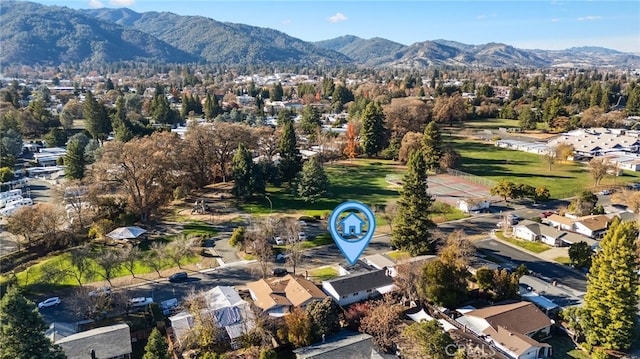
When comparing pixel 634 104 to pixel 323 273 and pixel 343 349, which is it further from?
pixel 343 349

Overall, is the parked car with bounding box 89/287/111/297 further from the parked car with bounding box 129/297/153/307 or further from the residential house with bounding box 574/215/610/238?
the residential house with bounding box 574/215/610/238

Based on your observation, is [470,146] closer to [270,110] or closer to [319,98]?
[270,110]

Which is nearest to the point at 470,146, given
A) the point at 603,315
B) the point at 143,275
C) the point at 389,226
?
the point at 389,226

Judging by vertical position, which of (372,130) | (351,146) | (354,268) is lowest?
(354,268)

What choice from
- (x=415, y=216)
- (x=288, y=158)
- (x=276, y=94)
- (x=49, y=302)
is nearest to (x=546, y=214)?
(x=415, y=216)

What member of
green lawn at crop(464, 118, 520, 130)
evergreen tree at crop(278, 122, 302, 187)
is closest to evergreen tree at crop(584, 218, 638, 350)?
evergreen tree at crop(278, 122, 302, 187)

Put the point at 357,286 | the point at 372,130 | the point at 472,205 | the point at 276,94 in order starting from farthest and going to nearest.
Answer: the point at 276,94 → the point at 372,130 → the point at 472,205 → the point at 357,286
